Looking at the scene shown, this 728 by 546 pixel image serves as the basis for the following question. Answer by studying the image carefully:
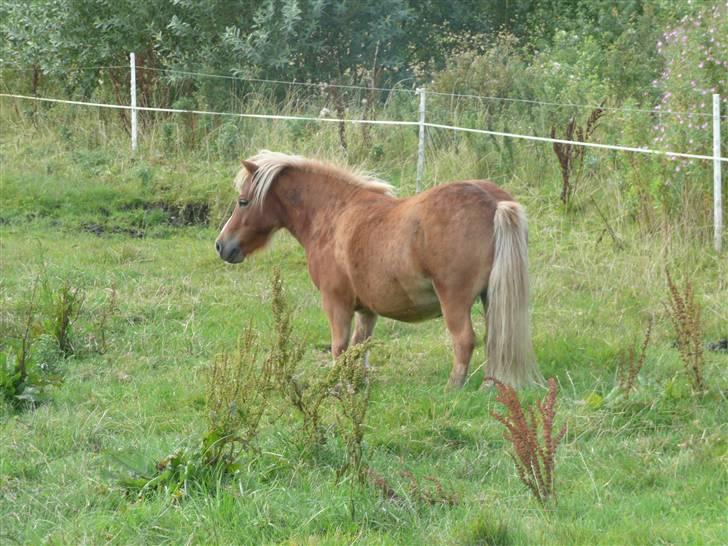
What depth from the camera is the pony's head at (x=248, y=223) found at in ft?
25.7

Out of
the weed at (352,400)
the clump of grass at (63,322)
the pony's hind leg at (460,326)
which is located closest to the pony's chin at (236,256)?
the clump of grass at (63,322)

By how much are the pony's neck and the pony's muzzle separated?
15.6 inches

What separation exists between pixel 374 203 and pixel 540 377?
5.60 feet

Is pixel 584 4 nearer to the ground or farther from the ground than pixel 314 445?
farther from the ground

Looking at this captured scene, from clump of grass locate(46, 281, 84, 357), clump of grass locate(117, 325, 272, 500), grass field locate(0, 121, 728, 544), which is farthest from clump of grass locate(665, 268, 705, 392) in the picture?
clump of grass locate(46, 281, 84, 357)

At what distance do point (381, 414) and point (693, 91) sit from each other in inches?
211

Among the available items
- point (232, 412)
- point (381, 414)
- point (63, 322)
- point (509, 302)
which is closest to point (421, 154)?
point (63, 322)

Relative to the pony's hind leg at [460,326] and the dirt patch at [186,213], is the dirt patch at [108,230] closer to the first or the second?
the dirt patch at [186,213]

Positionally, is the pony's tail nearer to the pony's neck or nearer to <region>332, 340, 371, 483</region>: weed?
<region>332, 340, 371, 483</region>: weed

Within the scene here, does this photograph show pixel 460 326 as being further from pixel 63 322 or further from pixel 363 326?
pixel 63 322

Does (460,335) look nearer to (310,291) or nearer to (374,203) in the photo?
(374,203)

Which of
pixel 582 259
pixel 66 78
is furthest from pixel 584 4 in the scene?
pixel 582 259

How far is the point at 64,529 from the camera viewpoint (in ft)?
14.4

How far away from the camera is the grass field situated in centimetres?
441
